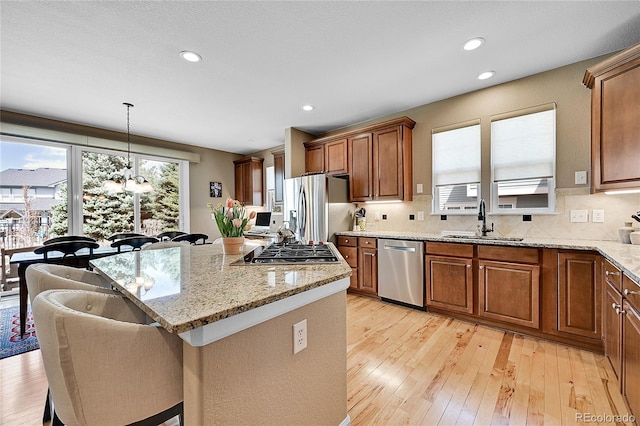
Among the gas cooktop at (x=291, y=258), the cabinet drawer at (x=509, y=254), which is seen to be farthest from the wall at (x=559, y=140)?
the gas cooktop at (x=291, y=258)

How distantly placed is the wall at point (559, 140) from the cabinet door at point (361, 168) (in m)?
0.82

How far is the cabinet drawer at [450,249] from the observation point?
2748 millimetres

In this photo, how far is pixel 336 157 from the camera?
4254 millimetres

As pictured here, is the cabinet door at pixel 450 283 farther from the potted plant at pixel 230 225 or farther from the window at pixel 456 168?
the potted plant at pixel 230 225

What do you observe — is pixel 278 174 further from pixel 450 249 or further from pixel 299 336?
pixel 299 336

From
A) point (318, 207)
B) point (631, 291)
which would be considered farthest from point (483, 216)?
point (318, 207)

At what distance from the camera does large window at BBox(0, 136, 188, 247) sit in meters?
3.79

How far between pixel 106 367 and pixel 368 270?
3.10 meters

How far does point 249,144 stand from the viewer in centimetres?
557

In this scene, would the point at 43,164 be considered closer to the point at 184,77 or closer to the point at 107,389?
the point at 184,77

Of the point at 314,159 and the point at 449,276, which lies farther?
the point at 314,159

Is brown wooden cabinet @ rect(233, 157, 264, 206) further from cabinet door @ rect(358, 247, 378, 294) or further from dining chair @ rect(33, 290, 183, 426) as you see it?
dining chair @ rect(33, 290, 183, 426)

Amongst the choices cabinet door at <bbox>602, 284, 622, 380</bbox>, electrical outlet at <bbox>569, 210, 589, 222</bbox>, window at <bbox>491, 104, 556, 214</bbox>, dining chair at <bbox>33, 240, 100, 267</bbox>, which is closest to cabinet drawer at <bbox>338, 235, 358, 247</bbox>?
Answer: window at <bbox>491, 104, 556, 214</bbox>

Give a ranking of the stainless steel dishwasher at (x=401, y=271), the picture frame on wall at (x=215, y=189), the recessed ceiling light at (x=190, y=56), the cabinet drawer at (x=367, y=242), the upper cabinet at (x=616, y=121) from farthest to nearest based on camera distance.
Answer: the picture frame on wall at (x=215, y=189) → the cabinet drawer at (x=367, y=242) → the stainless steel dishwasher at (x=401, y=271) → the recessed ceiling light at (x=190, y=56) → the upper cabinet at (x=616, y=121)
